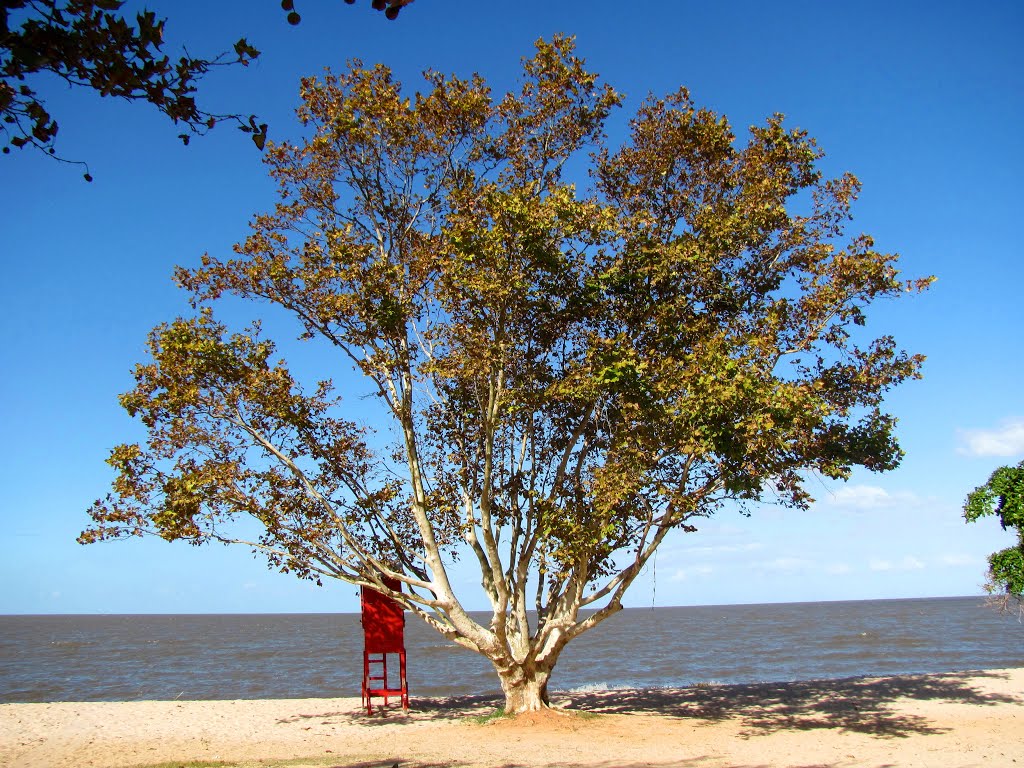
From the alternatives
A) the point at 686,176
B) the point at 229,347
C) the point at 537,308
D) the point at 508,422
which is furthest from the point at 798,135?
the point at 229,347

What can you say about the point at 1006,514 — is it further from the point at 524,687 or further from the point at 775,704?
the point at 524,687

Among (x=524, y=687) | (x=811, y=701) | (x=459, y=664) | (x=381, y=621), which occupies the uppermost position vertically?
(x=381, y=621)

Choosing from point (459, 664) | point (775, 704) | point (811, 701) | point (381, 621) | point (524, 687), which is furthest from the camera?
point (459, 664)

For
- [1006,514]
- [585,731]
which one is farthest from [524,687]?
[1006,514]

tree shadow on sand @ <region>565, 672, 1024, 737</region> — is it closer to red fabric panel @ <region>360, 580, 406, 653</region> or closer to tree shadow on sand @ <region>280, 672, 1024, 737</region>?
tree shadow on sand @ <region>280, 672, 1024, 737</region>

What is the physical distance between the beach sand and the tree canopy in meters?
2.45

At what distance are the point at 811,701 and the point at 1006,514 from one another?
5.78 m

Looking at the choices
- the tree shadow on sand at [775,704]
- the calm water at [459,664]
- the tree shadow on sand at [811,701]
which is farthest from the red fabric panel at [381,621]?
the calm water at [459,664]

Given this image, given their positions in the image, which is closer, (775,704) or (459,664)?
(775,704)

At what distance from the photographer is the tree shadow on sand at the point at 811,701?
15.0m

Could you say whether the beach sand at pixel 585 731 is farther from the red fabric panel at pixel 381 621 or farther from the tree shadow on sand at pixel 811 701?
the red fabric panel at pixel 381 621

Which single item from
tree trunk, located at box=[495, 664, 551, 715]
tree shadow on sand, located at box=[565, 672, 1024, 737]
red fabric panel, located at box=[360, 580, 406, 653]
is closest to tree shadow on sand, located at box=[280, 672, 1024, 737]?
tree shadow on sand, located at box=[565, 672, 1024, 737]

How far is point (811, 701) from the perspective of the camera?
695 inches

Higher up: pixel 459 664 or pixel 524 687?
pixel 524 687
